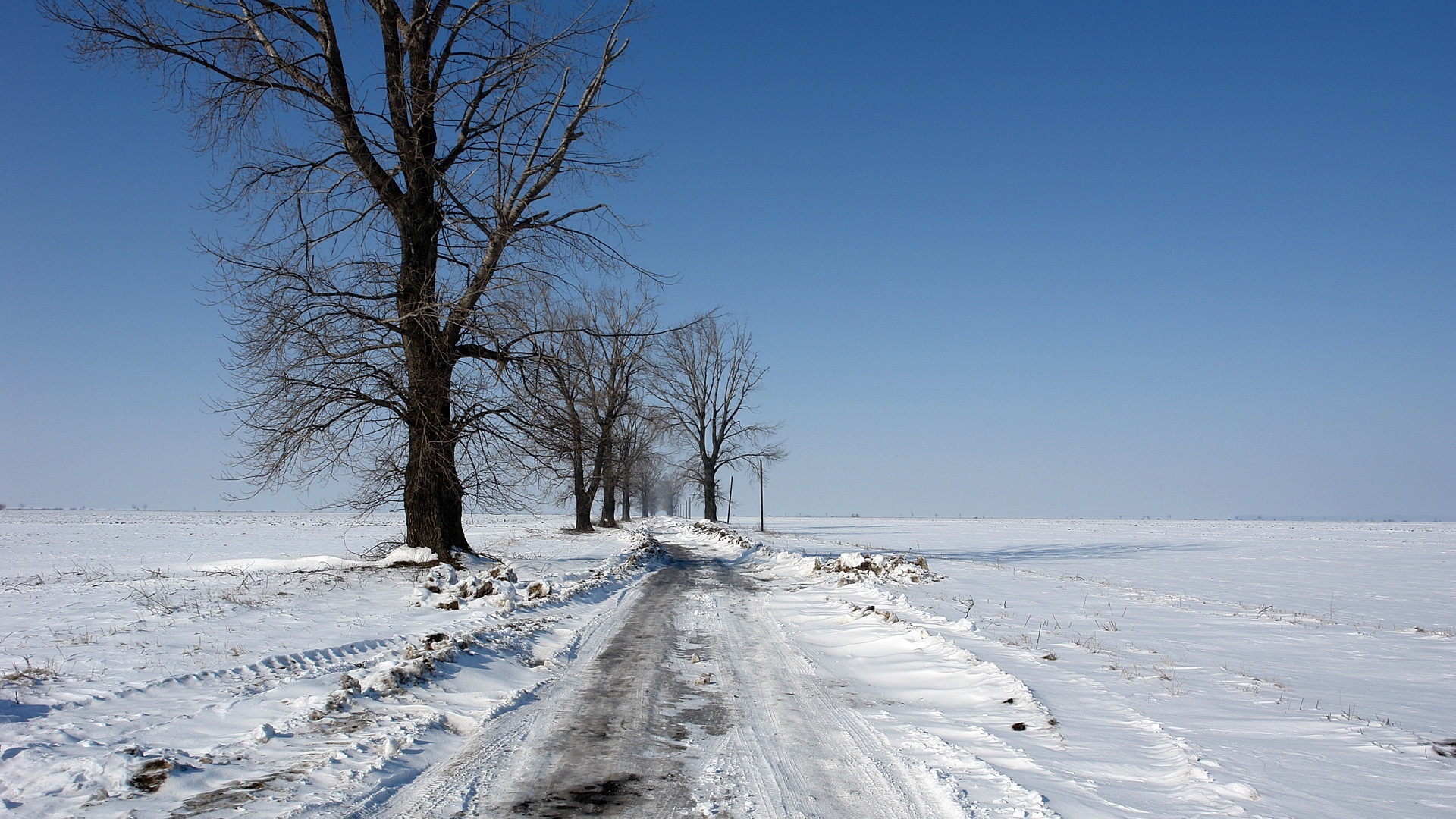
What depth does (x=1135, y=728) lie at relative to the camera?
4926mm

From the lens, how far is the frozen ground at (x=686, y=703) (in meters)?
3.57

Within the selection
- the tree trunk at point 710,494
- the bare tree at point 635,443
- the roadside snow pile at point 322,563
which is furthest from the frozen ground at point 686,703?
the tree trunk at point 710,494

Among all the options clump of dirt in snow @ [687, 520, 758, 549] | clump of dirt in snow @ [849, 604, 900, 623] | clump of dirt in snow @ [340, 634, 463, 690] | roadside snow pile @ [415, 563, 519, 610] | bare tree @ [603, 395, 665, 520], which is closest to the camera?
clump of dirt in snow @ [340, 634, 463, 690]

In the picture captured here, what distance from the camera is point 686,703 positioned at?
5.45 metres

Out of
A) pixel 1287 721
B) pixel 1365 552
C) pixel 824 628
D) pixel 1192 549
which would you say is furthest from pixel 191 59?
pixel 1365 552

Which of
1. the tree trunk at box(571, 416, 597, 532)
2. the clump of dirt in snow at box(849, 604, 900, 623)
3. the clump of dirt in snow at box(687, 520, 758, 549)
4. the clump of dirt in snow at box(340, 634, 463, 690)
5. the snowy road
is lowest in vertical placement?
the clump of dirt in snow at box(687, 520, 758, 549)

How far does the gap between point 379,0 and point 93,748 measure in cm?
1348

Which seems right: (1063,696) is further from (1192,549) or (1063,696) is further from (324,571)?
(1192,549)

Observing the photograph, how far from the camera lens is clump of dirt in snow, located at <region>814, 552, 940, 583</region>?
14.1 m

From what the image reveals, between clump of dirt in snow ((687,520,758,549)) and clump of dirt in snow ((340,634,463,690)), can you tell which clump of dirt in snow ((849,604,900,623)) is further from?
clump of dirt in snow ((687,520,758,549))

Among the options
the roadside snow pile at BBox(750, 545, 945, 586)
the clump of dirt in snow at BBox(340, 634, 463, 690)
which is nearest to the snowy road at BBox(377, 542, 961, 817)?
the clump of dirt in snow at BBox(340, 634, 463, 690)

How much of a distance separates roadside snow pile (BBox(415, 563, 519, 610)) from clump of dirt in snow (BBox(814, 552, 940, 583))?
673cm

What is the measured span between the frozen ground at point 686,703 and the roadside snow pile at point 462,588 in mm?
54

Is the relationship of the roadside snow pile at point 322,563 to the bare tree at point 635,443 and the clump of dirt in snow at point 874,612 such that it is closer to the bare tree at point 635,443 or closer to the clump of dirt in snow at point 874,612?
the clump of dirt in snow at point 874,612
